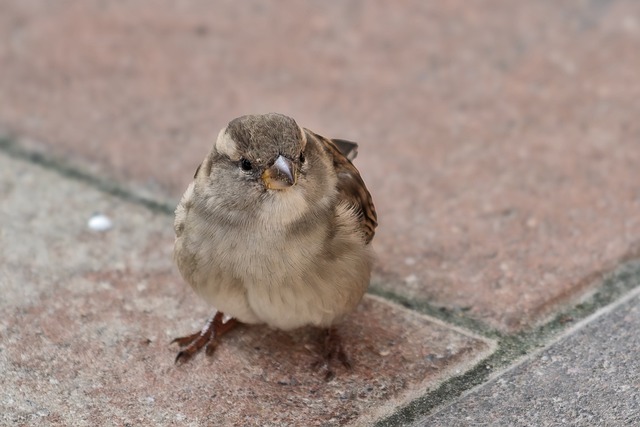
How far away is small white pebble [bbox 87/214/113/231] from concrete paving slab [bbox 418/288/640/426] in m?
1.26

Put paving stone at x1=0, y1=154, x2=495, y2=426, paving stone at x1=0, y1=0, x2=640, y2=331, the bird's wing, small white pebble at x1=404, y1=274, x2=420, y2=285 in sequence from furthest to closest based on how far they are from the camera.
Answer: paving stone at x1=0, y1=0, x2=640, y2=331 < small white pebble at x1=404, y1=274, x2=420, y2=285 < the bird's wing < paving stone at x1=0, y1=154, x2=495, y2=426

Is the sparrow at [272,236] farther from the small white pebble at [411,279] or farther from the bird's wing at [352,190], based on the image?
the small white pebble at [411,279]

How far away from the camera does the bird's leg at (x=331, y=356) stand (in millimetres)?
2510

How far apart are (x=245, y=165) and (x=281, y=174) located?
0.11 meters

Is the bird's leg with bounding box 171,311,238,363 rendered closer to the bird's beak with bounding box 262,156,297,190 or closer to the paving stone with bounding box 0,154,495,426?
the paving stone with bounding box 0,154,495,426

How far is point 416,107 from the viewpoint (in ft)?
12.4

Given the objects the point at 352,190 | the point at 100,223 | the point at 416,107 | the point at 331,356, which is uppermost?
the point at 352,190

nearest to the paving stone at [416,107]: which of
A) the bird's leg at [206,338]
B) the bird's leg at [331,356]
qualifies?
the bird's leg at [331,356]

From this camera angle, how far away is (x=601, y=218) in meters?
3.10

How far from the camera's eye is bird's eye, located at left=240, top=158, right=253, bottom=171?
2459 millimetres

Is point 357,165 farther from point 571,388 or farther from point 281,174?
point 571,388

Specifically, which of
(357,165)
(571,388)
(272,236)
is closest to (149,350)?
(272,236)

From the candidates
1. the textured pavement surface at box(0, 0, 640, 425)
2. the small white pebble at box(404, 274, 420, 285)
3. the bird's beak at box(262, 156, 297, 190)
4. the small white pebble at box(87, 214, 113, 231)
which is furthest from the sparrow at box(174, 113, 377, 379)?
the small white pebble at box(87, 214, 113, 231)

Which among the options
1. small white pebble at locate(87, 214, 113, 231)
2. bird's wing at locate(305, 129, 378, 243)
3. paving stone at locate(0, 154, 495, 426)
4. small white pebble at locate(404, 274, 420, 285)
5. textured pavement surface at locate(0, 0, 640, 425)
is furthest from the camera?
small white pebble at locate(87, 214, 113, 231)
